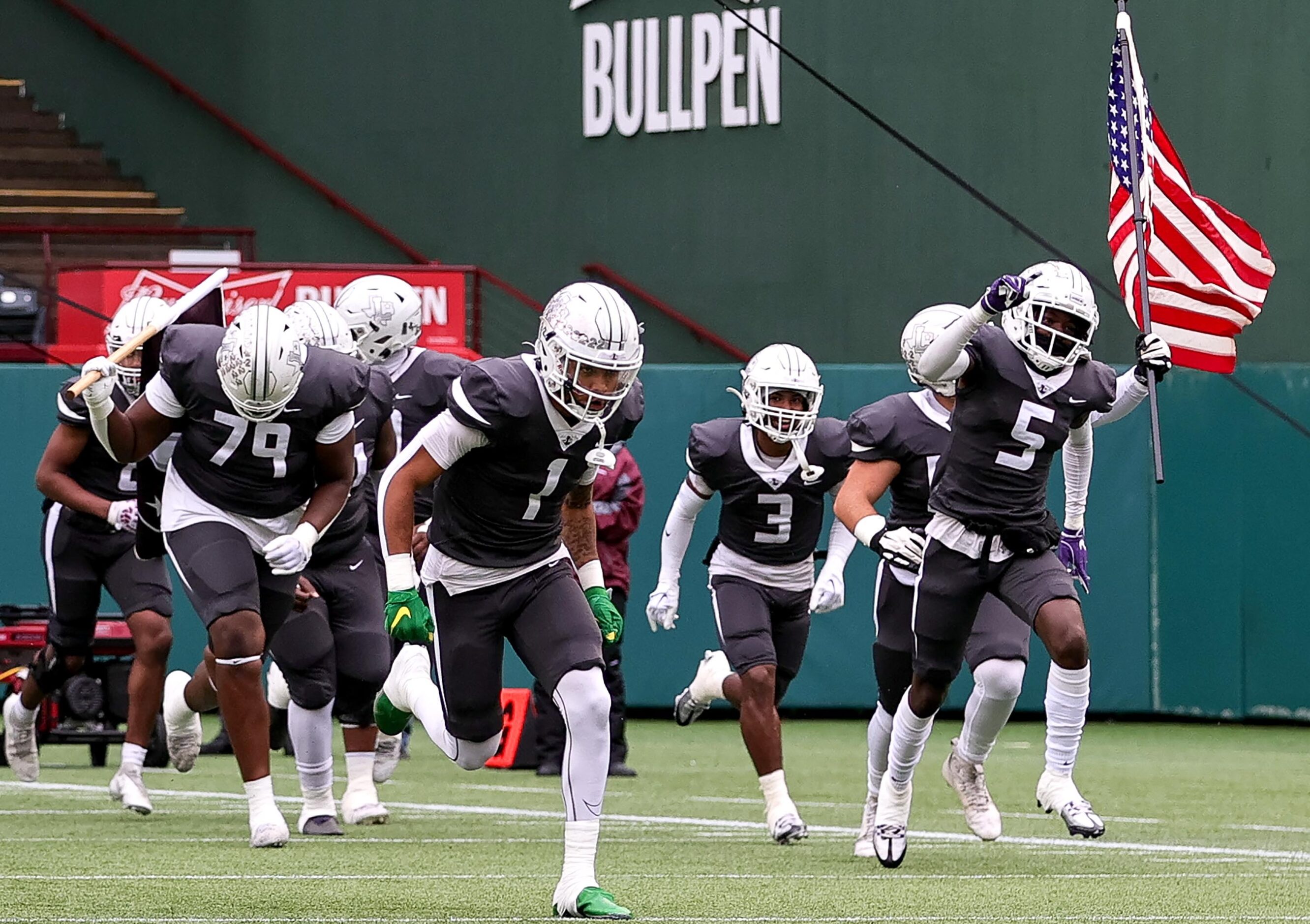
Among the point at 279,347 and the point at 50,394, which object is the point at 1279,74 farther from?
the point at 279,347

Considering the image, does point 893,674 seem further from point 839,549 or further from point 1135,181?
point 1135,181

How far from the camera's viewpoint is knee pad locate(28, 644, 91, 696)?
33.5 ft

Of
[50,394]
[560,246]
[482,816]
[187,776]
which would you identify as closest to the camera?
[482,816]

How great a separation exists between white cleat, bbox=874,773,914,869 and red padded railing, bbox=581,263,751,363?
11238 mm

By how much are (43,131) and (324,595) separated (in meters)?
15.4

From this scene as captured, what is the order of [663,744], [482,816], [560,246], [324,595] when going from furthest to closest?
1. [560,246]
2. [663,744]
3. [482,816]
4. [324,595]

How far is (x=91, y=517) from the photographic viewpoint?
9.77 metres

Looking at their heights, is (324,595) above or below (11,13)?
below

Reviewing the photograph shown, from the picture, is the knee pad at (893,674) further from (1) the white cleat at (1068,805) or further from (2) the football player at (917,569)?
(1) the white cleat at (1068,805)

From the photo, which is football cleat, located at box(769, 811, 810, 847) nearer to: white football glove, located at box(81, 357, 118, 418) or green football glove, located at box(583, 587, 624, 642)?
green football glove, located at box(583, 587, 624, 642)

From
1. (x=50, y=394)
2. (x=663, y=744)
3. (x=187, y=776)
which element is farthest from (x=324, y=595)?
(x=50, y=394)

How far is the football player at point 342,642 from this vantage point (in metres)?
8.59

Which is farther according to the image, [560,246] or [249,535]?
[560,246]

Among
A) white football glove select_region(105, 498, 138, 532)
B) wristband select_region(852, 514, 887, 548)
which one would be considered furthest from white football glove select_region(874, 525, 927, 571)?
white football glove select_region(105, 498, 138, 532)
